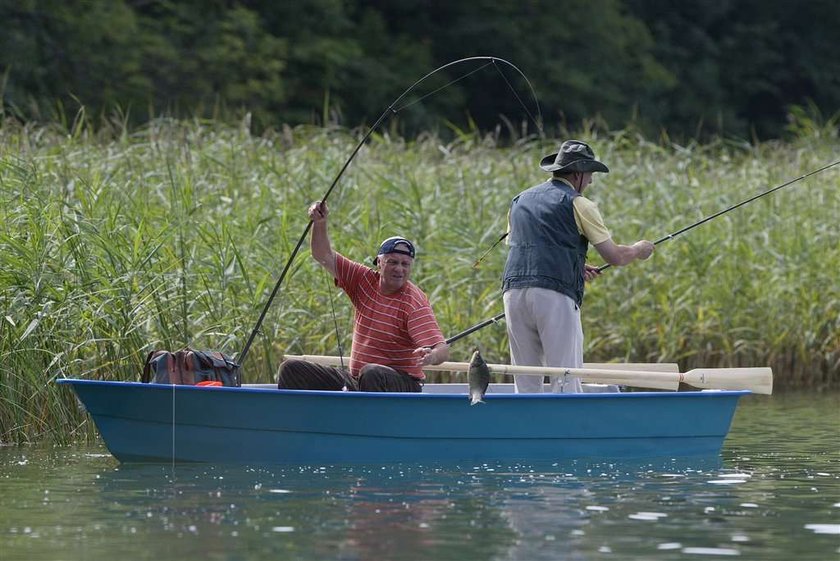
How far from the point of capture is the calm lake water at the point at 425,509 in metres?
6.36

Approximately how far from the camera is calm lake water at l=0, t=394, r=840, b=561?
6363mm

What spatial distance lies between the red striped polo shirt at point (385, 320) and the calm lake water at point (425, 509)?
22.0 inches

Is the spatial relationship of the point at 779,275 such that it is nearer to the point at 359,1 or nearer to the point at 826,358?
the point at 826,358

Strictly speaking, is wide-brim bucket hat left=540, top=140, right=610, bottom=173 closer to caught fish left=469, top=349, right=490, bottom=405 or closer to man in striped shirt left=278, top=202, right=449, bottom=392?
man in striped shirt left=278, top=202, right=449, bottom=392

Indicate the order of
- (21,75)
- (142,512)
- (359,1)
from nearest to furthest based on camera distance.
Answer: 1. (142,512)
2. (21,75)
3. (359,1)

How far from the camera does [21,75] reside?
22031 mm

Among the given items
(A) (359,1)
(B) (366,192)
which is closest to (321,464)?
(B) (366,192)

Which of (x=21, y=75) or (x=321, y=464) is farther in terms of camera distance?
(x=21, y=75)

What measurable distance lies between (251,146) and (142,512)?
6494 mm

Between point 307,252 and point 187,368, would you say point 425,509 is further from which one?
point 307,252

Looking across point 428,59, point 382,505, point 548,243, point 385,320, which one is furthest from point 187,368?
point 428,59

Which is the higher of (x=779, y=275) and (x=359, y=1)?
(x=359, y=1)

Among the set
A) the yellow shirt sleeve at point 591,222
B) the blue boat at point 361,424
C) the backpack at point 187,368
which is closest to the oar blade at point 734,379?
the blue boat at point 361,424

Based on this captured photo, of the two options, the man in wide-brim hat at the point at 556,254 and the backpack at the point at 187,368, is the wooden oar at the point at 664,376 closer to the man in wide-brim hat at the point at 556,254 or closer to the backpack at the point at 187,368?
the man in wide-brim hat at the point at 556,254
